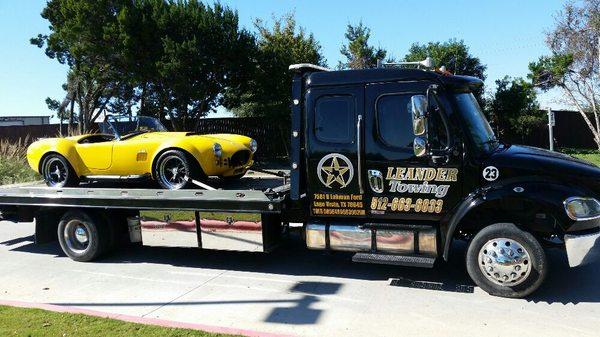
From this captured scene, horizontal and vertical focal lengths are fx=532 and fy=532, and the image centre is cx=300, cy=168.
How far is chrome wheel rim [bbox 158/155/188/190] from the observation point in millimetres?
6855

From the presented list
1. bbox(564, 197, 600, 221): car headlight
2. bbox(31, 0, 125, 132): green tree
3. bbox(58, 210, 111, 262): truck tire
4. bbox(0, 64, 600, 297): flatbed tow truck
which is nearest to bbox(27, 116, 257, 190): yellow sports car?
bbox(0, 64, 600, 297): flatbed tow truck

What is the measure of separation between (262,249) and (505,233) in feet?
9.02

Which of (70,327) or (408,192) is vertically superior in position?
→ (408,192)

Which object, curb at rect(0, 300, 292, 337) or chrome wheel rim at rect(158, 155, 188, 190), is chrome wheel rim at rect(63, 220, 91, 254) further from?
curb at rect(0, 300, 292, 337)

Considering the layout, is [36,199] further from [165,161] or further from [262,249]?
[262,249]

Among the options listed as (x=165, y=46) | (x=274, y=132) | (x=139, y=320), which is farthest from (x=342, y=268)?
(x=274, y=132)

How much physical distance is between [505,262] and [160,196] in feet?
13.5

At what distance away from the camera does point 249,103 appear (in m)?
21.0

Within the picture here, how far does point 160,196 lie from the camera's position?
6707 mm

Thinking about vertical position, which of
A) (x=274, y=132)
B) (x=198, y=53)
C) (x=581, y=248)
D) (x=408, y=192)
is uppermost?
(x=198, y=53)

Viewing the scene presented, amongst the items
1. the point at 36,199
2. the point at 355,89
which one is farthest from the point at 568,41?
the point at 36,199

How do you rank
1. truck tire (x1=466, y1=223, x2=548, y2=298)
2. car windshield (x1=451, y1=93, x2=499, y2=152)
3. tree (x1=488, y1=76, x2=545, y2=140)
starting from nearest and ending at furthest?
truck tire (x1=466, y1=223, x2=548, y2=298) → car windshield (x1=451, y1=93, x2=499, y2=152) → tree (x1=488, y1=76, x2=545, y2=140)

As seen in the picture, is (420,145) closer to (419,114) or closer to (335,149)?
(419,114)

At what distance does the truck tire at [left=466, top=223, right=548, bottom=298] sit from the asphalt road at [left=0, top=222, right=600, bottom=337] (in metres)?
0.16
